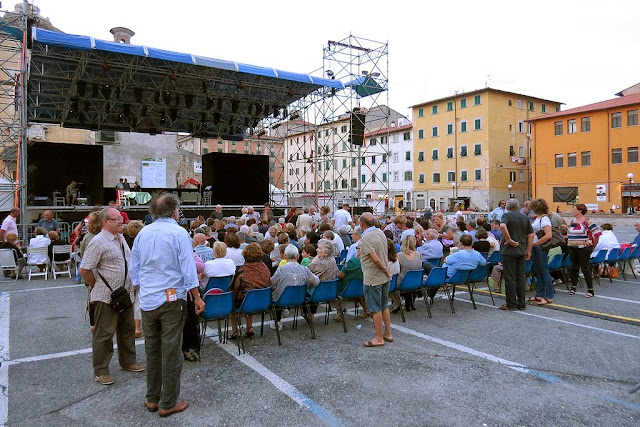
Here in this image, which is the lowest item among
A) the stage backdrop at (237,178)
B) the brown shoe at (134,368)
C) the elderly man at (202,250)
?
the brown shoe at (134,368)

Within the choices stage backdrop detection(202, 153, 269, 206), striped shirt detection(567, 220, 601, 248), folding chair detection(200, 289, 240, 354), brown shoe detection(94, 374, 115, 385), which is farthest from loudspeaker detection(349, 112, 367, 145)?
brown shoe detection(94, 374, 115, 385)

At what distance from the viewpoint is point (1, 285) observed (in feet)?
29.3

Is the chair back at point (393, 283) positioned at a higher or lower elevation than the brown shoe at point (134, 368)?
higher

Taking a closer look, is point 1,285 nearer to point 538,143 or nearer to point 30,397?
point 30,397

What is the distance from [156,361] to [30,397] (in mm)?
1310

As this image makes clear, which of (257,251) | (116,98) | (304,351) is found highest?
(116,98)

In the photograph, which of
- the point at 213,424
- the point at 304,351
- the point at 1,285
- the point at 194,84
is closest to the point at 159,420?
the point at 213,424

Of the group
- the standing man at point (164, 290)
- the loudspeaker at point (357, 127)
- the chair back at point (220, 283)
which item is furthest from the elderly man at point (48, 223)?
the loudspeaker at point (357, 127)

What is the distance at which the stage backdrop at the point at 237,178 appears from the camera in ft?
72.0

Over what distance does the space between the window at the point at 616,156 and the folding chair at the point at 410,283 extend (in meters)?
38.2

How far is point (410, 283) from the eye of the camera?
6.03 metres

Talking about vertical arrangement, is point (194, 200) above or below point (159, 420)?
above

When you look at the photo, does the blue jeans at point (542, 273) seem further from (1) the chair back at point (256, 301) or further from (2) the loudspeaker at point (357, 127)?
(2) the loudspeaker at point (357, 127)

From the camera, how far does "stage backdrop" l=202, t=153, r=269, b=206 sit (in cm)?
2194
